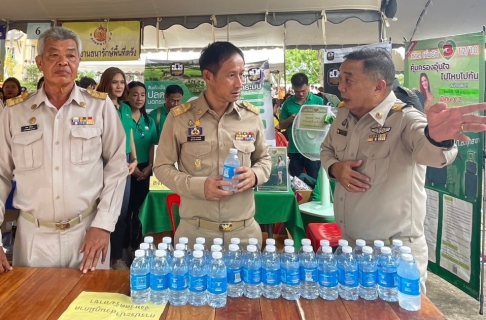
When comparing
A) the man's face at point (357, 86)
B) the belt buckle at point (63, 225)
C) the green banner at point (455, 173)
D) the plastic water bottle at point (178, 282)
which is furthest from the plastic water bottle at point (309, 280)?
the green banner at point (455, 173)

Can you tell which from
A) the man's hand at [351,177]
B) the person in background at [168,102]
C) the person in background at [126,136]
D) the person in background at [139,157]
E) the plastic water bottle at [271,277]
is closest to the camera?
the plastic water bottle at [271,277]

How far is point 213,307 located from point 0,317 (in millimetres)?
701

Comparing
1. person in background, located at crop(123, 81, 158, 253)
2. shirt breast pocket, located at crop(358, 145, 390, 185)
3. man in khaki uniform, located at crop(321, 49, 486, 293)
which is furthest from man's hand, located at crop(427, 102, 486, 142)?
person in background, located at crop(123, 81, 158, 253)

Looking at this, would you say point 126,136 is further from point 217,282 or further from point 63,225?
point 217,282

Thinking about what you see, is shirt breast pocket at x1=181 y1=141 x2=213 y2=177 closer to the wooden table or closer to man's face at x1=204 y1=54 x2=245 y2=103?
man's face at x1=204 y1=54 x2=245 y2=103

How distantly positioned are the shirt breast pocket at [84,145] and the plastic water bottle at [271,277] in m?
0.98

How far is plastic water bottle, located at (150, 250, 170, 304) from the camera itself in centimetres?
128

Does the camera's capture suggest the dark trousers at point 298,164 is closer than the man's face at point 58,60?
No

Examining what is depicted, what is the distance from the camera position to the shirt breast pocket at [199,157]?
1789 mm

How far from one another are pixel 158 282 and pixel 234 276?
0.87 ft

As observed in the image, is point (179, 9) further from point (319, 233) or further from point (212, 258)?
point (212, 258)

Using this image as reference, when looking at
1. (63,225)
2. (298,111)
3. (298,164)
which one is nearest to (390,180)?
(63,225)

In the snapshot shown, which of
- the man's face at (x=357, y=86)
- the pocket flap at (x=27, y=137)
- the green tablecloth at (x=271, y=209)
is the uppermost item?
the man's face at (x=357, y=86)

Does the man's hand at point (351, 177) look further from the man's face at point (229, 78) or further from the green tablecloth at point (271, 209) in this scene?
the green tablecloth at point (271, 209)
